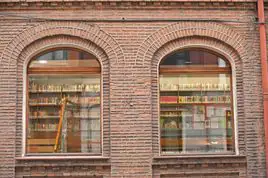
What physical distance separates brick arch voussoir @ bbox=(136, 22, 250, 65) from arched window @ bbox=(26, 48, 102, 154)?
4.52ft

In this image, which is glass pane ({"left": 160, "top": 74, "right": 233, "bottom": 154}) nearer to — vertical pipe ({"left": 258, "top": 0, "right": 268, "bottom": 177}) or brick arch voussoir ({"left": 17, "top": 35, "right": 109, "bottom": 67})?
vertical pipe ({"left": 258, "top": 0, "right": 268, "bottom": 177})

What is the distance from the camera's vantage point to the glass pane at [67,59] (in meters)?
10.4

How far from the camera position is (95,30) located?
33.7 ft

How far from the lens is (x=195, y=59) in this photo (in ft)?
34.8

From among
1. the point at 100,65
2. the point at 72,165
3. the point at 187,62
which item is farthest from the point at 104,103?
the point at 187,62

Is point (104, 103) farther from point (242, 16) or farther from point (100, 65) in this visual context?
point (242, 16)

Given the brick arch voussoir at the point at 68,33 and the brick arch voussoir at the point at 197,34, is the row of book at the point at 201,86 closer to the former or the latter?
the brick arch voussoir at the point at 197,34

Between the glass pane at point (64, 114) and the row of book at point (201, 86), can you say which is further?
the row of book at point (201, 86)

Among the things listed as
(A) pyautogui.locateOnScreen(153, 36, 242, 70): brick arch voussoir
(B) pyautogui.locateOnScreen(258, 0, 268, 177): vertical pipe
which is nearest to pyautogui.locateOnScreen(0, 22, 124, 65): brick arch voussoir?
(A) pyautogui.locateOnScreen(153, 36, 242, 70): brick arch voussoir

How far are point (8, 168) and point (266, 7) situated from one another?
6835mm

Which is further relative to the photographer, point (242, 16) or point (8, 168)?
point (242, 16)

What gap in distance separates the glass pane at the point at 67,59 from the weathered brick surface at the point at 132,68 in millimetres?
220

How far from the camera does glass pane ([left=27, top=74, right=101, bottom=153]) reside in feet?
33.5

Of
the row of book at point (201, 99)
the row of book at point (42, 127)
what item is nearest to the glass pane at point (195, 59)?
the row of book at point (201, 99)
